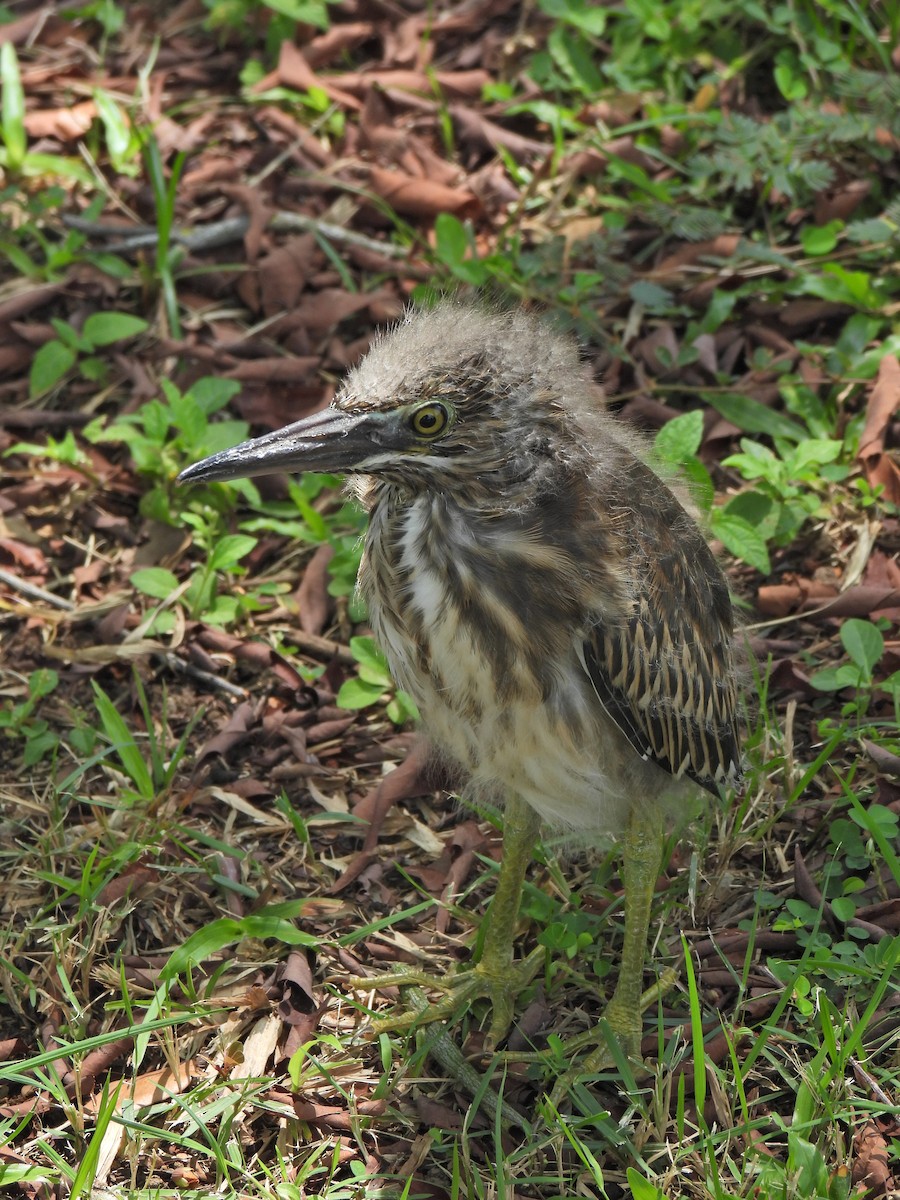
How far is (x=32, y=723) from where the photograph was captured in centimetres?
468

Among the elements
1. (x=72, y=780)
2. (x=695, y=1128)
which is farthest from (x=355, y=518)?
(x=695, y=1128)

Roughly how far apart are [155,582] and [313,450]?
5.36 ft

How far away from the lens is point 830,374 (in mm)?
5367

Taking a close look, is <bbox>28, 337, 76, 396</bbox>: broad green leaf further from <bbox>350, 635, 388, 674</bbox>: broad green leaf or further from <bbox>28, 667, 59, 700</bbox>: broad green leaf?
<bbox>350, 635, 388, 674</bbox>: broad green leaf

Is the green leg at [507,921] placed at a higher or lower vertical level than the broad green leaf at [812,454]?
lower

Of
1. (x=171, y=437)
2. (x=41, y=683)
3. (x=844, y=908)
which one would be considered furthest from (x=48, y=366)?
(x=844, y=908)

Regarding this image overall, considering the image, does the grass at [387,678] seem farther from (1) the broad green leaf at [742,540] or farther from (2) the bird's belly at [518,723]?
(2) the bird's belly at [518,723]

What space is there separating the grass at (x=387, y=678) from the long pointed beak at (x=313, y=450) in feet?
4.26

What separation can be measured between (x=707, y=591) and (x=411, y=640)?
2.79 ft

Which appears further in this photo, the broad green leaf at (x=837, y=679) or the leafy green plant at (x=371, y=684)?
the leafy green plant at (x=371, y=684)

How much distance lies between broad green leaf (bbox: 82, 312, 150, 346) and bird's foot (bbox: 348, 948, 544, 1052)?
107 inches

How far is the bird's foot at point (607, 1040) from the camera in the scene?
382 cm

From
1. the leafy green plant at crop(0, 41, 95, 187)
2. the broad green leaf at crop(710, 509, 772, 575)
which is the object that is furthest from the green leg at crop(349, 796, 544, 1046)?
the leafy green plant at crop(0, 41, 95, 187)

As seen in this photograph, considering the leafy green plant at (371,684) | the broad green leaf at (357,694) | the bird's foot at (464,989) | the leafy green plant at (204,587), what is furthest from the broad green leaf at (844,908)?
the leafy green plant at (204,587)
